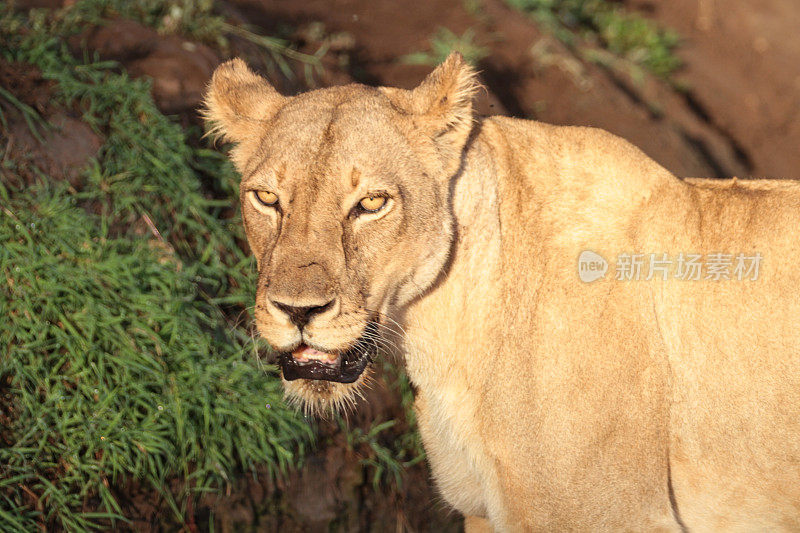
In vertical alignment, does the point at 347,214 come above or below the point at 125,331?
above

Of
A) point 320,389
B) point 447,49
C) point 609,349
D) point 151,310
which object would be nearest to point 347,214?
point 320,389

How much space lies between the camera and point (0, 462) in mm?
3455

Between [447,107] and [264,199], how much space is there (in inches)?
28.8

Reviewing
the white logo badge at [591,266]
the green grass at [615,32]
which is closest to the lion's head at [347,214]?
the white logo badge at [591,266]

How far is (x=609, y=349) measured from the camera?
290 centimetres

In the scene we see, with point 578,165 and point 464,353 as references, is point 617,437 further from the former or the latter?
point 578,165

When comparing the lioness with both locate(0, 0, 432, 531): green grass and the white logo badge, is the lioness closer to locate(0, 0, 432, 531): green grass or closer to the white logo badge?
the white logo badge

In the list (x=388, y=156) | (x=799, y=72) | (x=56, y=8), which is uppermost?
(x=799, y=72)

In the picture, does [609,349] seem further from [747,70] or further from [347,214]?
[747,70]

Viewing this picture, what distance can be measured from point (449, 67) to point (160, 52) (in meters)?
2.71

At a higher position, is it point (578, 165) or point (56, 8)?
point (578, 165)

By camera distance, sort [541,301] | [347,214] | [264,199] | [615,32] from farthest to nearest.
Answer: [615,32] → [541,301] → [264,199] → [347,214]

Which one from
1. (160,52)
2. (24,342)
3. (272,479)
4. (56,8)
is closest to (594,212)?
(272,479)

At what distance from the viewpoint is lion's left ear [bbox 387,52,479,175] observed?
9.59 feet
